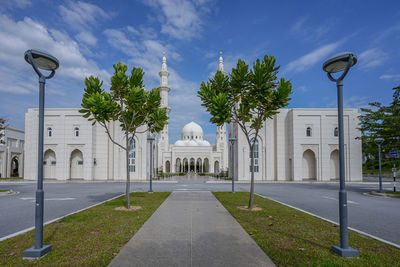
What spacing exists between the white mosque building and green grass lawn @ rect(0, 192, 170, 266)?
22.8m

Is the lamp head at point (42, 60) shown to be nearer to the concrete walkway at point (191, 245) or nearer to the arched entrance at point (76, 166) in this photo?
the concrete walkway at point (191, 245)

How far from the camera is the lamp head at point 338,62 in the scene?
18.0 ft

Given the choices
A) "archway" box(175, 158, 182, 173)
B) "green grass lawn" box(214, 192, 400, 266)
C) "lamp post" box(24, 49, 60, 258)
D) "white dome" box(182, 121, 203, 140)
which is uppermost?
"white dome" box(182, 121, 203, 140)

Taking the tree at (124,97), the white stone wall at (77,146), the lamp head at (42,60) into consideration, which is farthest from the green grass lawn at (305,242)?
the white stone wall at (77,146)


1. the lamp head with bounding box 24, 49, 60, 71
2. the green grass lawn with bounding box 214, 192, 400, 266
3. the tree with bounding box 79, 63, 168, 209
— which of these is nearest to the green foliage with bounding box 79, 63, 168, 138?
the tree with bounding box 79, 63, 168, 209

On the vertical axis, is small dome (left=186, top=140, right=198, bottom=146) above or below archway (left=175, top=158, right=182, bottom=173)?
above

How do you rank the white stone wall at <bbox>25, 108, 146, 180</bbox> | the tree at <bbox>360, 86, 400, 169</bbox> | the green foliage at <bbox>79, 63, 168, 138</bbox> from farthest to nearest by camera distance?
the white stone wall at <bbox>25, 108, 146, 180</bbox> < the tree at <bbox>360, 86, 400, 169</bbox> < the green foliage at <bbox>79, 63, 168, 138</bbox>

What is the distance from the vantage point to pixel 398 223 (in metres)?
8.37

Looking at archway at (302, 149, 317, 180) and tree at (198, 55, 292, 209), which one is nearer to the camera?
tree at (198, 55, 292, 209)

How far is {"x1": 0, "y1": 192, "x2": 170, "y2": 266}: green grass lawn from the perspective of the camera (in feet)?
16.0

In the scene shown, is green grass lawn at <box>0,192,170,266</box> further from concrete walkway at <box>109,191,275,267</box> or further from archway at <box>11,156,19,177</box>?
archway at <box>11,156,19,177</box>

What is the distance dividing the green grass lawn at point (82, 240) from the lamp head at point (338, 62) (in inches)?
248

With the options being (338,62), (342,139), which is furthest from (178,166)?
(338,62)

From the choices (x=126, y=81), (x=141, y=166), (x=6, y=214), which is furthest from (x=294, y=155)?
(x=6, y=214)
